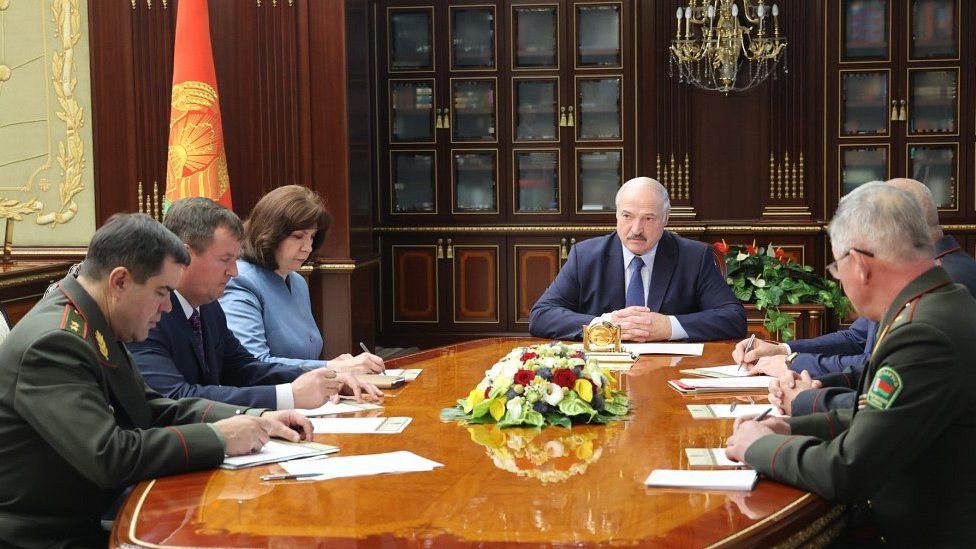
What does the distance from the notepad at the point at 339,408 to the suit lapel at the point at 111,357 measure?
20.2 inches

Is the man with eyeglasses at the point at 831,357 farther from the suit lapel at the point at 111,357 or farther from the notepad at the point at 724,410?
the suit lapel at the point at 111,357

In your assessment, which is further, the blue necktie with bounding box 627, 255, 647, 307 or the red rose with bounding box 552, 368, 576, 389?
the blue necktie with bounding box 627, 255, 647, 307

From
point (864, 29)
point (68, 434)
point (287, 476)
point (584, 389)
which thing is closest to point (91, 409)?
point (68, 434)

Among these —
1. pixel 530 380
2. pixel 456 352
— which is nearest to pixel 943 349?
pixel 530 380

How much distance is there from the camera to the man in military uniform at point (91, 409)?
2.19 meters

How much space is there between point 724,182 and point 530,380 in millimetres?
6162

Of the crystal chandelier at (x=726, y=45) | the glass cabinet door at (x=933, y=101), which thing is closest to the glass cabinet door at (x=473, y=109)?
the crystal chandelier at (x=726, y=45)

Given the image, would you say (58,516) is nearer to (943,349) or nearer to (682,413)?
(682,413)

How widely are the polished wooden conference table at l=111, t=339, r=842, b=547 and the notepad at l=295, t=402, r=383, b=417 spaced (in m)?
0.30

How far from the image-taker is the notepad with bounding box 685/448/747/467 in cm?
230

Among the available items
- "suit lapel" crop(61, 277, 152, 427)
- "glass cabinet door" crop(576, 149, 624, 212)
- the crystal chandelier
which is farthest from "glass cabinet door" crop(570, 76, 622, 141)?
"suit lapel" crop(61, 277, 152, 427)

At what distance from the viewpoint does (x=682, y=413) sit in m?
2.83

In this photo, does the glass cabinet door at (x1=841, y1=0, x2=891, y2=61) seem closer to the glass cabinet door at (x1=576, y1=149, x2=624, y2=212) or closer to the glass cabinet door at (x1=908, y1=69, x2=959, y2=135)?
the glass cabinet door at (x1=908, y1=69, x2=959, y2=135)

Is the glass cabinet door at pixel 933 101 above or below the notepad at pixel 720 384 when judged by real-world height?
above
